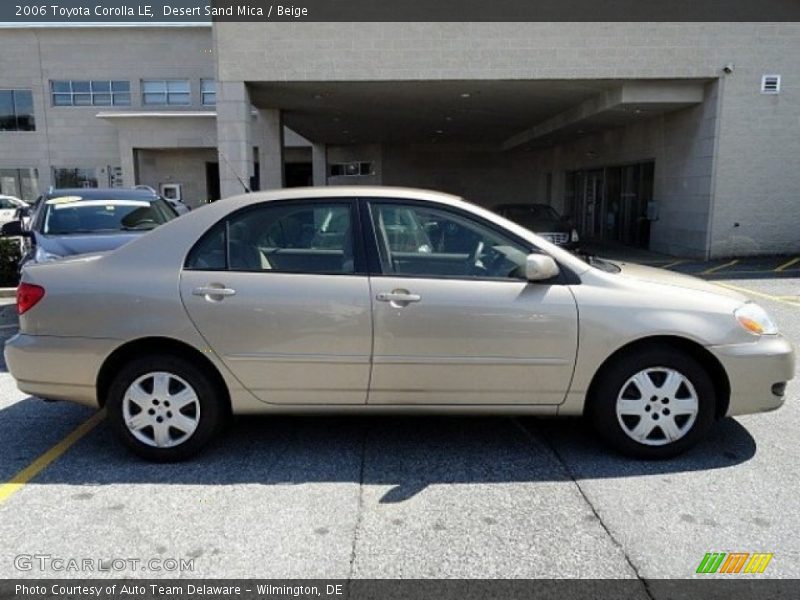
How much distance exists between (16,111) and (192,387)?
110 feet

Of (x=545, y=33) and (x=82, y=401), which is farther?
(x=545, y=33)

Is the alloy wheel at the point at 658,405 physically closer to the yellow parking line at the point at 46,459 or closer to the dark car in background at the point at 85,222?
the yellow parking line at the point at 46,459

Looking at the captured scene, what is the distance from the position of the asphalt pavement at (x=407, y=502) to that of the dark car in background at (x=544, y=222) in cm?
861

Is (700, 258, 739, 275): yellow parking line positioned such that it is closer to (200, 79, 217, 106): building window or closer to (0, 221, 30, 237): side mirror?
(0, 221, 30, 237): side mirror

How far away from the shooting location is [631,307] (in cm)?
348

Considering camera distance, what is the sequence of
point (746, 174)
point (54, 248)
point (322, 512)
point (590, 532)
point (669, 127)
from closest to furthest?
1. point (590, 532)
2. point (322, 512)
3. point (54, 248)
4. point (746, 174)
5. point (669, 127)

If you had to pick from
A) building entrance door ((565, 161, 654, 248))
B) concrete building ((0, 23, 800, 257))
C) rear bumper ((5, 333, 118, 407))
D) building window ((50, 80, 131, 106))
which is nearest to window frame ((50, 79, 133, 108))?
building window ((50, 80, 131, 106))

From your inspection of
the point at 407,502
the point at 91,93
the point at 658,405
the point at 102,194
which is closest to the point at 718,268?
the point at 658,405

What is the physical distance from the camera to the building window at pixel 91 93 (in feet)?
96.5

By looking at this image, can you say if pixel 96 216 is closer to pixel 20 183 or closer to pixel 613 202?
pixel 613 202

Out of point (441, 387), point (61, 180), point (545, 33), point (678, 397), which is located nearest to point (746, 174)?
point (545, 33)

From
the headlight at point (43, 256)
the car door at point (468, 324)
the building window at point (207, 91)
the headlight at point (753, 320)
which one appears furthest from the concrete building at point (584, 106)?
the headlight at point (753, 320)

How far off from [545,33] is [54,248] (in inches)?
414

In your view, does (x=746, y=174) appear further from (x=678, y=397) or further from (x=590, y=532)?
(x=590, y=532)
